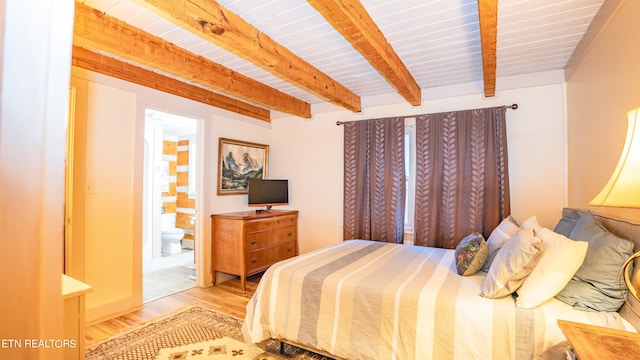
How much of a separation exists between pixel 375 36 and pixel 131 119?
247cm

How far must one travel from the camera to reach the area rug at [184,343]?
217cm

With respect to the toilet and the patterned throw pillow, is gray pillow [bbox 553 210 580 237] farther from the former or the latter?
the toilet

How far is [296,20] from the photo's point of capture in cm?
209

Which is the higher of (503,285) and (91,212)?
(91,212)

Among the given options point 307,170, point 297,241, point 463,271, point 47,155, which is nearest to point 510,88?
point 463,271

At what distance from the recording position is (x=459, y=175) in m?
3.28

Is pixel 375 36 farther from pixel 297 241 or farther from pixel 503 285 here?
pixel 297 241

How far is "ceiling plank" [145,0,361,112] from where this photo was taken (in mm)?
1673

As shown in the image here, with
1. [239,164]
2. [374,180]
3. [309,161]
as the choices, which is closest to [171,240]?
[239,164]

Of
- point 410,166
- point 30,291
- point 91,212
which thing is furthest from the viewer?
point 410,166

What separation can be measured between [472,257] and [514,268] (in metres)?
0.46

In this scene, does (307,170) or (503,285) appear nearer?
(503,285)

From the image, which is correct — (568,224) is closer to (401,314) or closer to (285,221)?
(401,314)

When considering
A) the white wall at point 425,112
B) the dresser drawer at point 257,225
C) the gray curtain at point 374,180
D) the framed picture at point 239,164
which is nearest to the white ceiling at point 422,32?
the white wall at point 425,112
